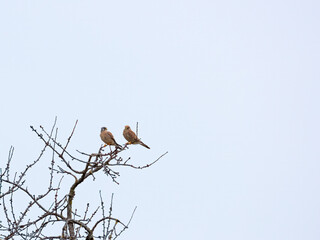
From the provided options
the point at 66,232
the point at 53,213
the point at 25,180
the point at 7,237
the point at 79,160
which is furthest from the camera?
the point at 79,160

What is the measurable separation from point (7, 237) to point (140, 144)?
7.03m

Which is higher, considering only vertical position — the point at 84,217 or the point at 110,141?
the point at 110,141

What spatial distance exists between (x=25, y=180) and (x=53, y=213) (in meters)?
0.45

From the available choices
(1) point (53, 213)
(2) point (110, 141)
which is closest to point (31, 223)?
(1) point (53, 213)

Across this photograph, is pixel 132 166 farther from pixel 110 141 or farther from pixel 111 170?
pixel 110 141

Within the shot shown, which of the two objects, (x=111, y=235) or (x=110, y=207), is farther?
(x=110, y=207)

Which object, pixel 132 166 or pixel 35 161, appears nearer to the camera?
pixel 35 161

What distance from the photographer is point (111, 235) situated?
4285mm

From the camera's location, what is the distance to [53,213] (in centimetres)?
426

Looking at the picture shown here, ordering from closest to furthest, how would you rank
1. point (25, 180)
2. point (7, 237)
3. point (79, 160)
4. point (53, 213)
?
1. point (7, 237)
2. point (53, 213)
3. point (25, 180)
4. point (79, 160)

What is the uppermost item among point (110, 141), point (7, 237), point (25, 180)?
point (110, 141)

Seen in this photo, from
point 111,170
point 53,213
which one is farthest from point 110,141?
point 53,213

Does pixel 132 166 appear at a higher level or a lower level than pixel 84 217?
higher

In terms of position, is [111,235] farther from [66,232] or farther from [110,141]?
[110,141]
